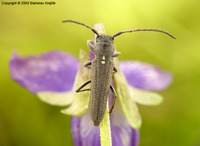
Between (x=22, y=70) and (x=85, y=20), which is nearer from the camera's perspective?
(x=22, y=70)

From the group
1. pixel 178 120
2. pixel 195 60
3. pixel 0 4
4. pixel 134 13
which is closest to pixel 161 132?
pixel 178 120

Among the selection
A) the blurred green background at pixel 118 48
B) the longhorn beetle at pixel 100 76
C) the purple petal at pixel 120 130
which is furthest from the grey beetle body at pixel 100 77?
the blurred green background at pixel 118 48

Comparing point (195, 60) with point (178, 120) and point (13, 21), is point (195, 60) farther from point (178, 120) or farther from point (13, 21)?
point (13, 21)

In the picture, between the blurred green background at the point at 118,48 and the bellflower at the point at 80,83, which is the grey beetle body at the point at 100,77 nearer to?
the bellflower at the point at 80,83

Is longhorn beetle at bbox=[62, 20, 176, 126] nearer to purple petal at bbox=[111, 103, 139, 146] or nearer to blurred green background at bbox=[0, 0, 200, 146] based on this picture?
purple petal at bbox=[111, 103, 139, 146]

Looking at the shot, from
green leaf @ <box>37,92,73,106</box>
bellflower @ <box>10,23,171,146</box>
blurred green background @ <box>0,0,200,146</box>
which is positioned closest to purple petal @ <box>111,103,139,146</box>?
bellflower @ <box>10,23,171,146</box>

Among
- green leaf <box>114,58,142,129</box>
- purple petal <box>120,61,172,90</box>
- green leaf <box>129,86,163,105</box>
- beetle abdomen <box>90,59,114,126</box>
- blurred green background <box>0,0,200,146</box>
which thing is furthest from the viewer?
blurred green background <box>0,0,200,146</box>
